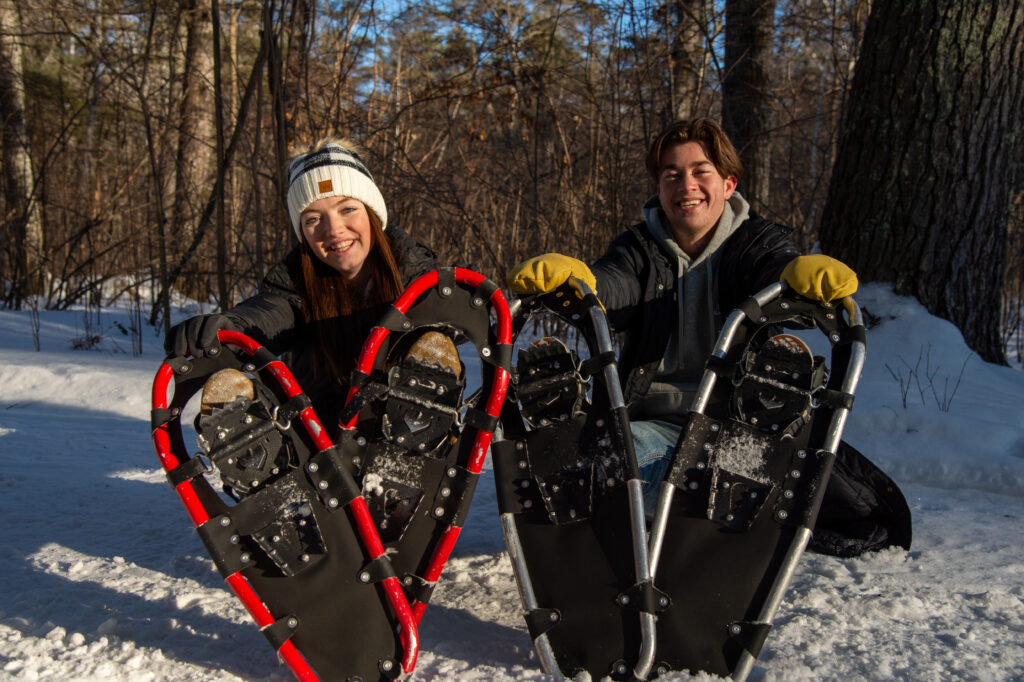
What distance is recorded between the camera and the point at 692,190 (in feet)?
8.22

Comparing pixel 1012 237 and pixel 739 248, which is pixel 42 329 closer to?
pixel 739 248

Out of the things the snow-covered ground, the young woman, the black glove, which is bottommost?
the snow-covered ground

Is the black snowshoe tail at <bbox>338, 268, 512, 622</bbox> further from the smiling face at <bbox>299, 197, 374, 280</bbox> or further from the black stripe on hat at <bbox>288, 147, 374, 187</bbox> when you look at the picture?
the black stripe on hat at <bbox>288, 147, 374, 187</bbox>

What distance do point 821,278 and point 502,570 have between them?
1.32m

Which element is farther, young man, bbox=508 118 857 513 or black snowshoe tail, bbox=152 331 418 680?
young man, bbox=508 118 857 513

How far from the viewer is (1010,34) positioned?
389 cm

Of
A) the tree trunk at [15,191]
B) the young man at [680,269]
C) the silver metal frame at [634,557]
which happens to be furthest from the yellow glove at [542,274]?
the tree trunk at [15,191]

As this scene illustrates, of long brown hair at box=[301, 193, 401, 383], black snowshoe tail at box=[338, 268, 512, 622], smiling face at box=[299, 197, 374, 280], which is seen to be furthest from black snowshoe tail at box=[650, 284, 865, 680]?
smiling face at box=[299, 197, 374, 280]

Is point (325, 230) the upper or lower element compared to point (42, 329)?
upper

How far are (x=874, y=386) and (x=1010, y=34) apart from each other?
1.96 meters

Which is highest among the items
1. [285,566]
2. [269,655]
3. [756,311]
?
[756,311]

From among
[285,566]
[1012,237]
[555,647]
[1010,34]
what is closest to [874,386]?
[1010,34]

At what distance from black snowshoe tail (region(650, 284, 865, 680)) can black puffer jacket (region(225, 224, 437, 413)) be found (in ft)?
3.65

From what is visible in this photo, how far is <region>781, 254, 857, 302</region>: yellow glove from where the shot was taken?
2027 mm
